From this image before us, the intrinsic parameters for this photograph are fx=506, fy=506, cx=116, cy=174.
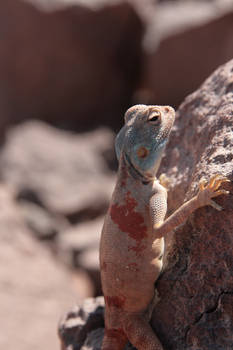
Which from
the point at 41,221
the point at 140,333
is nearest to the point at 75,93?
the point at 41,221

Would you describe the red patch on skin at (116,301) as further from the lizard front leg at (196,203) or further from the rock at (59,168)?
the rock at (59,168)

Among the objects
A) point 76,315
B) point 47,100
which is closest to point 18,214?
point 47,100

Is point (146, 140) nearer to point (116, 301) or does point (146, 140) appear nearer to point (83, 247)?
point (116, 301)

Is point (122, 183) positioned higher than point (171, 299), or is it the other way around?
point (122, 183)

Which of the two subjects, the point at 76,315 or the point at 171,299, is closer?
the point at 171,299

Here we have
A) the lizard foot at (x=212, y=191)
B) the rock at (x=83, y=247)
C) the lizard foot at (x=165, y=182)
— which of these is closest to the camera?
the lizard foot at (x=212, y=191)

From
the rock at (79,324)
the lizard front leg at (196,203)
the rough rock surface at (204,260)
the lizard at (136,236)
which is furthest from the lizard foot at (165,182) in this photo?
the rock at (79,324)

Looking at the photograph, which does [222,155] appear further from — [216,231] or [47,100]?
[47,100]
